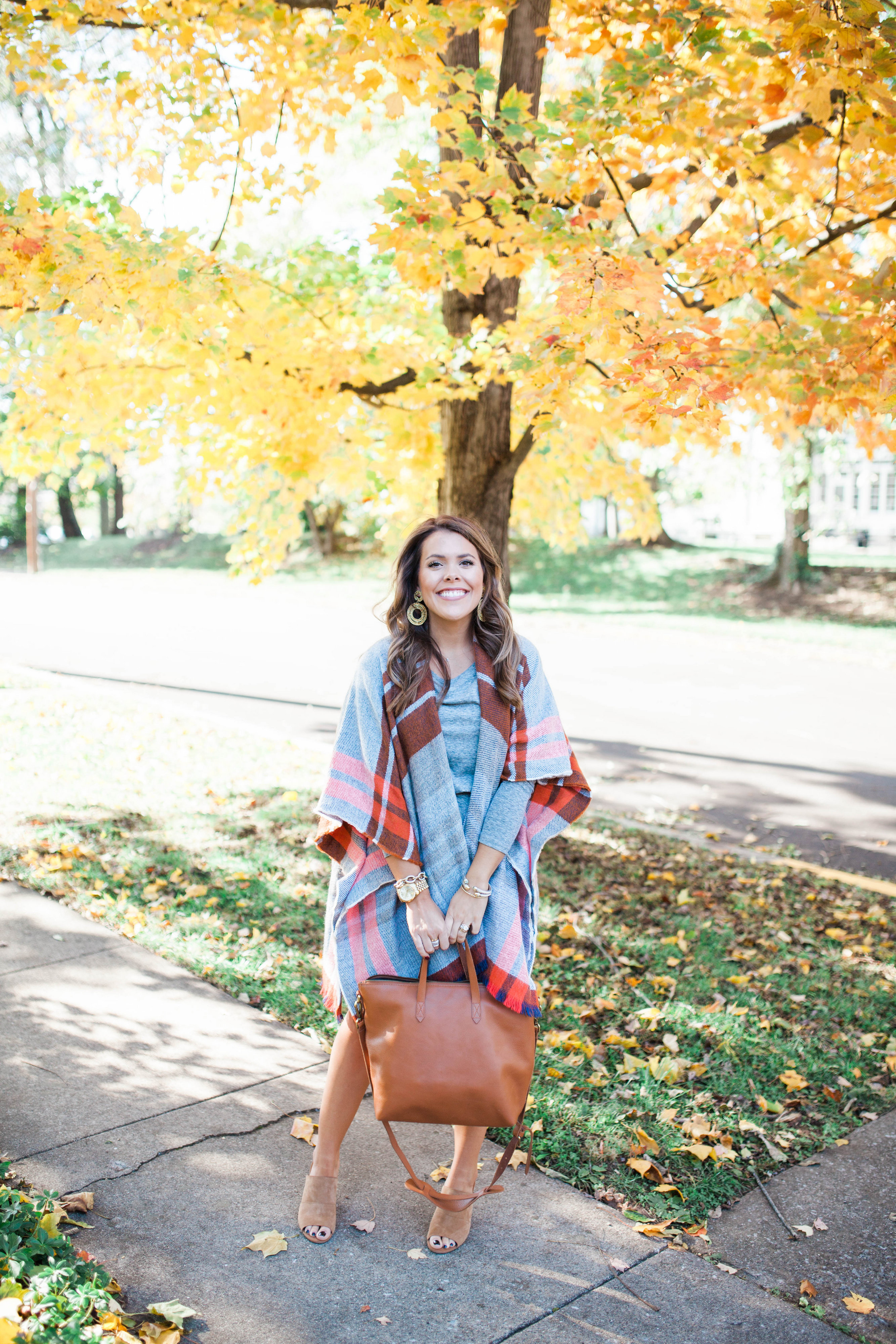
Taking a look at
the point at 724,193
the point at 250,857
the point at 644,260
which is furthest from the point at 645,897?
the point at 724,193

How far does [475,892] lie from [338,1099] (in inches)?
27.8

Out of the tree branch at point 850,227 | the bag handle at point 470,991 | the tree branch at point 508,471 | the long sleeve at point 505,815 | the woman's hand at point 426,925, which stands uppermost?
the tree branch at point 850,227

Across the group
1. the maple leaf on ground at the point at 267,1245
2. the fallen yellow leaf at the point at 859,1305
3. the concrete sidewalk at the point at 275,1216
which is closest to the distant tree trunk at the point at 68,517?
the concrete sidewalk at the point at 275,1216

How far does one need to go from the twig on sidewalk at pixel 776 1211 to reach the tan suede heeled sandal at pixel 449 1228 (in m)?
0.89

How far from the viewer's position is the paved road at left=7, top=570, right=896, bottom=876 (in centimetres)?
755

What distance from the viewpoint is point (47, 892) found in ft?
16.9

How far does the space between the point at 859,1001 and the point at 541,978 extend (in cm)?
132

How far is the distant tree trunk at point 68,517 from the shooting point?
44156 mm

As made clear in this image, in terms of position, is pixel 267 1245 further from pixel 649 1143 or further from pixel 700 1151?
pixel 700 1151

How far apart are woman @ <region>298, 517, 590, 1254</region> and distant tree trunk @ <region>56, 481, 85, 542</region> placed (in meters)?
44.1

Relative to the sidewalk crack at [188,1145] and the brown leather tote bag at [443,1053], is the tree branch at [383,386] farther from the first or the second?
the brown leather tote bag at [443,1053]

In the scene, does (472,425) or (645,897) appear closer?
(645,897)

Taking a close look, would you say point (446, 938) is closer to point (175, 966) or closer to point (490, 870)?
point (490, 870)

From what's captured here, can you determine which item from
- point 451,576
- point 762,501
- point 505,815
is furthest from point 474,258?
point 762,501
